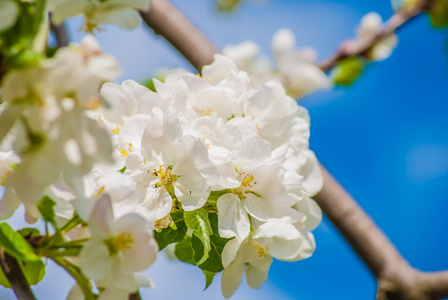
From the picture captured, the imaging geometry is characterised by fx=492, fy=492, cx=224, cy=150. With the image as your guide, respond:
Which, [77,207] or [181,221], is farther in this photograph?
[181,221]

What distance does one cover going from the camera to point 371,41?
8.76 ft

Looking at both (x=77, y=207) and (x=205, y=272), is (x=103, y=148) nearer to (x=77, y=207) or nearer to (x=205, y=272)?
(x=77, y=207)

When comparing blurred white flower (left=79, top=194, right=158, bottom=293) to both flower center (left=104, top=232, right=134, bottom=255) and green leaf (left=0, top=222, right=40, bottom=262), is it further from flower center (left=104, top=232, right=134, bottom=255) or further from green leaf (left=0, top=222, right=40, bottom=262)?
green leaf (left=0, top=222, right=40, bottom=262)

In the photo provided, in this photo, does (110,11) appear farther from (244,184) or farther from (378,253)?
(378,253)

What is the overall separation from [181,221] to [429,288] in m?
0.97

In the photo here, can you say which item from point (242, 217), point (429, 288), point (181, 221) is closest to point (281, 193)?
point (242, 217)

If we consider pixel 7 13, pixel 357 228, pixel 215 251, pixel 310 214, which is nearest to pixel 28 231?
pixel 215 251

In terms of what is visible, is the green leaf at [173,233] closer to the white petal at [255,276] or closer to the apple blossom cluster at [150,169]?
the apple blossom cluster at [150,169]

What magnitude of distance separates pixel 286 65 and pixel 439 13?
998mm

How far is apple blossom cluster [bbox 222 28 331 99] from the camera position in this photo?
288cm

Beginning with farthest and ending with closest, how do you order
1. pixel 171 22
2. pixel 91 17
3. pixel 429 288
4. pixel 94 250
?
1. pixel 171 22
2. pixel 429 288
3. pixel 91 17
4. pixel 94 250

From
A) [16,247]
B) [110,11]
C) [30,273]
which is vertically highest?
[110,11]

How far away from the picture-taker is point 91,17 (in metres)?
0.81

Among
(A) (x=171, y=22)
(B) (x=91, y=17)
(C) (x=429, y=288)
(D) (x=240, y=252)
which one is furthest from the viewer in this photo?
(A) (x=171, y=22)
